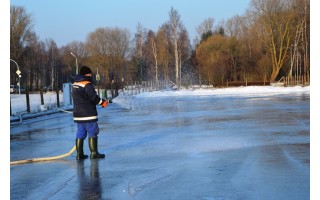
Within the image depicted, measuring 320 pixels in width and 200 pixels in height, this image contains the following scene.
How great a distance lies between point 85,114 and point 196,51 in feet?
242

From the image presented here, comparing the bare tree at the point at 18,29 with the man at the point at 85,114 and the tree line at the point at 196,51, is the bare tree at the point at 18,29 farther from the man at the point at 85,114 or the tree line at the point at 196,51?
the man at the point at 85,114

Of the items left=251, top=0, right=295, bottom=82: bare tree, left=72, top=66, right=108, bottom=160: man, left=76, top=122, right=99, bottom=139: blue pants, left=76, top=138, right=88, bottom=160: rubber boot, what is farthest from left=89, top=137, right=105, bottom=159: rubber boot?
left=251, top=0, right=295, bottom=82: bare tree

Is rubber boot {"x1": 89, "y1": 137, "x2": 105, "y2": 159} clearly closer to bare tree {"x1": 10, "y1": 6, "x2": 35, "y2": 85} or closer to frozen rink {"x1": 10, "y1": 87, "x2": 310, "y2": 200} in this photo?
frozen rink {"x1": 10, "y1": 87, "x2": 310, "y2": 200}

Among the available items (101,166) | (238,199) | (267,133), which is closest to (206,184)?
(238,199)

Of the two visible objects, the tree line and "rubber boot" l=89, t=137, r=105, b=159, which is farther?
the tree line

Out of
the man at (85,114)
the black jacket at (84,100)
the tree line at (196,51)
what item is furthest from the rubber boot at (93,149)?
the tree line at (196,51)

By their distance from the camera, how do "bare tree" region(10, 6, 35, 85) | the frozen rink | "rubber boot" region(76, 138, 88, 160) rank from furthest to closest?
"bare tree" region(10, 6, 35, 85) → "rubber boot" region(76, 138, 88, 160) → the frozen rink

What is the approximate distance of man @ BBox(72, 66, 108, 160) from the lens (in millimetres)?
8562

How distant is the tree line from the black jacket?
42138 mm

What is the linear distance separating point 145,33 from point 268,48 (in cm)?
3284

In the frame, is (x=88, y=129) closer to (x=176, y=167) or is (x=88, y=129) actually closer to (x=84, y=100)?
(x=84, y=100)

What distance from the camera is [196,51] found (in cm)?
8106

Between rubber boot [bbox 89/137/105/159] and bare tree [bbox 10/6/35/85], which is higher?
bare tree [bbox 10/6/35/85]
